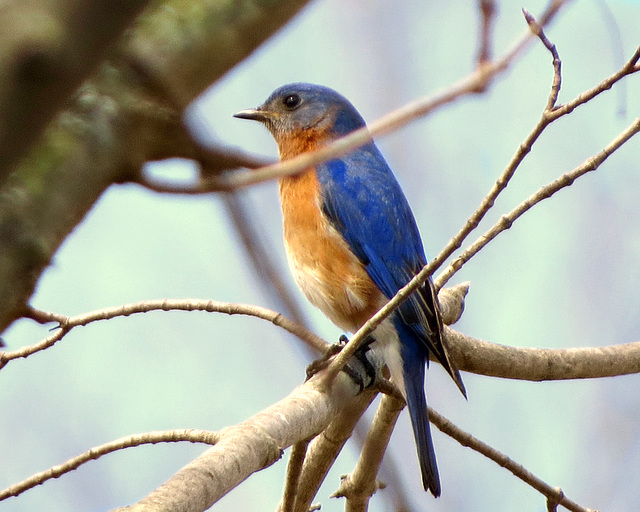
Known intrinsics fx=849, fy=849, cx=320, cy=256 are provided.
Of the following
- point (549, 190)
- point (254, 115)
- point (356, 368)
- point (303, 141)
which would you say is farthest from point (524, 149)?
point (254, 115)

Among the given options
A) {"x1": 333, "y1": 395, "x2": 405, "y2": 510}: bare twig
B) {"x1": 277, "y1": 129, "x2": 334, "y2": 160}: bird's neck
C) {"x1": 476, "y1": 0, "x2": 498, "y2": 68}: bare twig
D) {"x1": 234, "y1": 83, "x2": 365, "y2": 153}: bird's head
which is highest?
{"x1": 234, "y1": 83, "x2": 365, "y2": 153}: bird's head

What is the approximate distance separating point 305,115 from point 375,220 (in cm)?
110

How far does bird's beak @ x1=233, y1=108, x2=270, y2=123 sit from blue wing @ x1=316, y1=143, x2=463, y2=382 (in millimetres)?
831

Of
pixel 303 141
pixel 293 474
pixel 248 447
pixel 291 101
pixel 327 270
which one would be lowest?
pixel 248 447

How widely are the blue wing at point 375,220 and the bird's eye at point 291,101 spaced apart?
69cm

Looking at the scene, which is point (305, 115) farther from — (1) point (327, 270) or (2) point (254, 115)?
(1) point (327, 270)

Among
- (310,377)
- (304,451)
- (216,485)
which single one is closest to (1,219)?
(216,485)

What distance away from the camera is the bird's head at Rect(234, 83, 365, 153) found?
5.49 meters

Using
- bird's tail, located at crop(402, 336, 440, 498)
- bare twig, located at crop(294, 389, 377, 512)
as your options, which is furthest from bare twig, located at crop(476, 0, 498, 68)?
bird's tail, located at crop(402, 336, 440, 498)

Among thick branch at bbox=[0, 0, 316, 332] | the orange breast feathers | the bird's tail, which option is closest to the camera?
thick branch at bbox=[0, 0, 316, 332]

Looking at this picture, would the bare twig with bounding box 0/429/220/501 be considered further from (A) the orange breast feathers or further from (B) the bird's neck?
(B) the bird's neck

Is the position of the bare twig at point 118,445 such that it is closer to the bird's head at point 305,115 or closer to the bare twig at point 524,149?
the bare twig at point 524,149

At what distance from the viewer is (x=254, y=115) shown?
5.75m

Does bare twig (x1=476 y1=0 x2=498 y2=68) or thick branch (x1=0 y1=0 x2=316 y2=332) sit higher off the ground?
bare twig (x1=476 y1=0 x2=498 y2=68)
